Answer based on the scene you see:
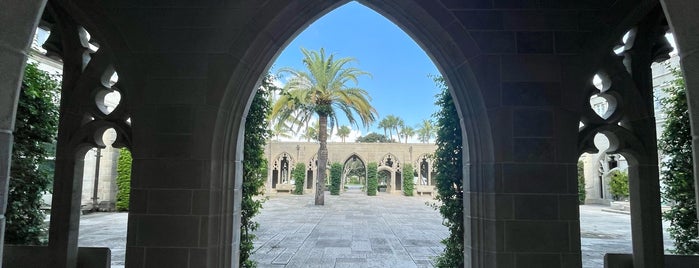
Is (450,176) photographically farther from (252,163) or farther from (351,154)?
(351,154)

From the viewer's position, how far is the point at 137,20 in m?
2.57

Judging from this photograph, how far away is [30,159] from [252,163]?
9.56 ft

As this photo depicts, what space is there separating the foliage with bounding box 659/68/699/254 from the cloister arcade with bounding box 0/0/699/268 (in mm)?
1792

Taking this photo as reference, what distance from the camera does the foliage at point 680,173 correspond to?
152 inches

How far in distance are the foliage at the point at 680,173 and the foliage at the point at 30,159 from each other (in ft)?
22.9

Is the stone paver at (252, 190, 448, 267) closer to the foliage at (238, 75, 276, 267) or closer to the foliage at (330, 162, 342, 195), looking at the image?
the foliage at (238, 75, 276, 267)

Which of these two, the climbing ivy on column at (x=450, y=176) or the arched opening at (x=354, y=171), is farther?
the arched opening at (x=354, y=171)

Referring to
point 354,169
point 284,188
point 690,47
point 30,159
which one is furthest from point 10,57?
point 354,169

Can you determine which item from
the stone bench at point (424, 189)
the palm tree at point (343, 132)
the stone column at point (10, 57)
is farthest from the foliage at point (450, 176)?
the palm tree at point (343, 132)

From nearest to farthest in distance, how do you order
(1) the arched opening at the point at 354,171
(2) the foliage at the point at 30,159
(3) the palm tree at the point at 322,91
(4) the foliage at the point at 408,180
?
(2) the foliage at the point at 30,159
(3) the palm tree at the point at 322,91
(4) the foliage at the point at 408,180
(1) the arched opening at the point at 354,171

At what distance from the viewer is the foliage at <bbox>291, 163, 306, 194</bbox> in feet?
88.0

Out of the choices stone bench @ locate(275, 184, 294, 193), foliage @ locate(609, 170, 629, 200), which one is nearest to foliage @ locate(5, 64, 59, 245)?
foliage @ locate(609, 170, 629, 200)

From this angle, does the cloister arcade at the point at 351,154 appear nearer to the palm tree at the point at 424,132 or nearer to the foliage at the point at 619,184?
the foliage at the point at 619,184

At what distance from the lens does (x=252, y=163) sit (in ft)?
11.6
